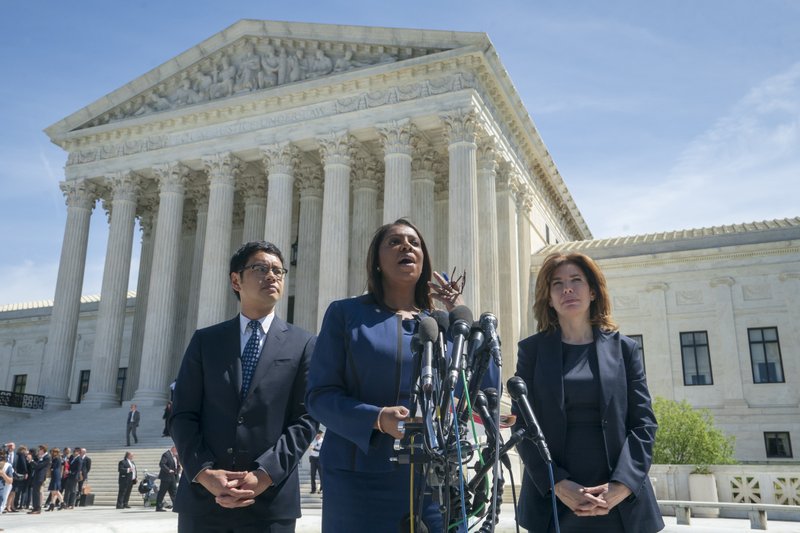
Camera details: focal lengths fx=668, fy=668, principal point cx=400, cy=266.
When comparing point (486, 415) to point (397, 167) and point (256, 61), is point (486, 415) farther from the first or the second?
point (256, 61)

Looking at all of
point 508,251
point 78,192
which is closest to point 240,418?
point 508,251

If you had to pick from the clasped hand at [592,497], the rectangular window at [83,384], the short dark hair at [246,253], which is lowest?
the clasped hand at [592,497]

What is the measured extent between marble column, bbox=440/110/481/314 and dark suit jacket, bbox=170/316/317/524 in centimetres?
2033

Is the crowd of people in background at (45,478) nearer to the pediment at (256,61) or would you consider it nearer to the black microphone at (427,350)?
the black microphone at (427,350)

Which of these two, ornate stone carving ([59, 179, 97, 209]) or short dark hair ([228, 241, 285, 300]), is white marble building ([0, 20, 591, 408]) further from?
short dark hair ([228, 241, 285, 300])

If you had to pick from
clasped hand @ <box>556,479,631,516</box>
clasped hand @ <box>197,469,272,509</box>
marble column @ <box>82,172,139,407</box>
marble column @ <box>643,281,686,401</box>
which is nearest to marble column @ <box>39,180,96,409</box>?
marble column @ <box>82,172,139,407</box>

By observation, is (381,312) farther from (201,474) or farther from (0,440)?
(0,440)

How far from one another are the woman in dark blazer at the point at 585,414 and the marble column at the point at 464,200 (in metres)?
20.1

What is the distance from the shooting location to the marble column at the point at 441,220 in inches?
1283

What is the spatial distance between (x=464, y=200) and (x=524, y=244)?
344 inches

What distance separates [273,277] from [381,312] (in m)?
1.22

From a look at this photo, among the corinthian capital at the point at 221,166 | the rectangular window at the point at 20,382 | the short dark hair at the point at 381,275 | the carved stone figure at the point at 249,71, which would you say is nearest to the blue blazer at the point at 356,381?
the short dark hair at the point at 381,275

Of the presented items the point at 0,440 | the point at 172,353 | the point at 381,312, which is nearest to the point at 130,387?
the point at 172,353

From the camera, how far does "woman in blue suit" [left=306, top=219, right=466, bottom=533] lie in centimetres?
342
